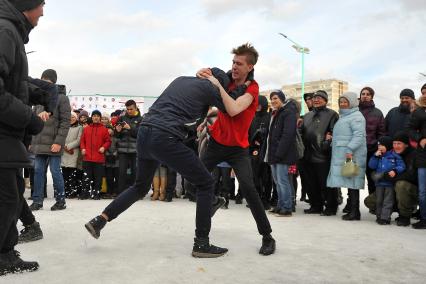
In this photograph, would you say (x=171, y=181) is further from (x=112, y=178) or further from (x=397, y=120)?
(x=397, y=120)

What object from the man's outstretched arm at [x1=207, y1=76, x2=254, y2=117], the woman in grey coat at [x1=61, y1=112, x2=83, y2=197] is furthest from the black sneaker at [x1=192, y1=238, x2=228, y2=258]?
the woman in grey coat at [x1=61, y1=112, x2=83, y2=197]

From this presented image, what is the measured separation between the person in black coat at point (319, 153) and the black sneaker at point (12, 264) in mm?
4822

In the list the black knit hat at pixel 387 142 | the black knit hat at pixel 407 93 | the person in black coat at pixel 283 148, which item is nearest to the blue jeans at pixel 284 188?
the person in black coat at pixel 283 148

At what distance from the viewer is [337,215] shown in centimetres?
678

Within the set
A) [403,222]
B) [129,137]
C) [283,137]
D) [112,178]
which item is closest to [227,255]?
[283,137]

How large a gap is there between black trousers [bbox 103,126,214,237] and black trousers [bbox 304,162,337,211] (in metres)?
3.63

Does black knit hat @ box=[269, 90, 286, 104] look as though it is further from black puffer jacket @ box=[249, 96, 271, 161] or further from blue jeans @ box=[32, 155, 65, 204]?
blue jeans @ box=[32, 155, 65, 204]

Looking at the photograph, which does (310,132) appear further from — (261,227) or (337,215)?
(261,227)

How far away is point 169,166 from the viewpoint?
370 centimetres

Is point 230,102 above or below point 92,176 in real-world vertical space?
above

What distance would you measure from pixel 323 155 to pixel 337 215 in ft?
3.31

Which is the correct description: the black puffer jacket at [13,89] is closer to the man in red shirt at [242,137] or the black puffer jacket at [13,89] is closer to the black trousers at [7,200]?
the black trousers at [7,200]

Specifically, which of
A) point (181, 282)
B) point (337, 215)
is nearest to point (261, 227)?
point (181, 282)

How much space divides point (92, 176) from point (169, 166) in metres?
5.57
